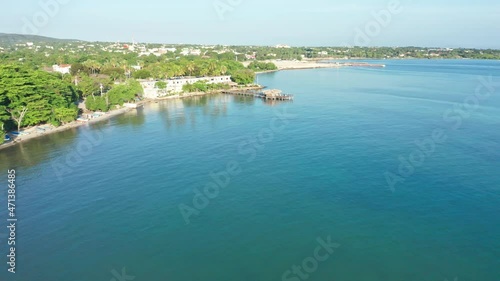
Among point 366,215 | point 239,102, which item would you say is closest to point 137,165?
point 366,215

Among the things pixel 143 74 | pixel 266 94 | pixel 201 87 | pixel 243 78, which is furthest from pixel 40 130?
pixel 243 78

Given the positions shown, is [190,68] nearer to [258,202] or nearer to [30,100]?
[30,100]

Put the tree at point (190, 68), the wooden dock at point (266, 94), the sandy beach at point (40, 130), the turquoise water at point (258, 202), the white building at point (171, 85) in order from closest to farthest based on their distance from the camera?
1. the turquoise water at point (258, 202)
2. the sandy beach at point (40, 130)
3. the wooden dock at point (266, 94)
4. the white building at point (171, 85)
5. the tree at point (190, 68)

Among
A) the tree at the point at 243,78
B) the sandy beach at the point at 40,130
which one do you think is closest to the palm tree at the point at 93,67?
the tree at the point at 243,78

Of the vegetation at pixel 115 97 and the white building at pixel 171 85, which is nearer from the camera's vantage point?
the vegetation at pixel 115 97

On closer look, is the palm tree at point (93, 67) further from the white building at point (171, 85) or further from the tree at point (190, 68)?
the tree at point (190, 68)

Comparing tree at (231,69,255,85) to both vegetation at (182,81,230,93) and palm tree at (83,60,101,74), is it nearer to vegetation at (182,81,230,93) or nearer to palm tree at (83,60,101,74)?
vegetation at (182,81,230,93)

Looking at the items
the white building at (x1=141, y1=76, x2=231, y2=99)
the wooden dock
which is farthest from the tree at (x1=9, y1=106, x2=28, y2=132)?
the wooden dock
